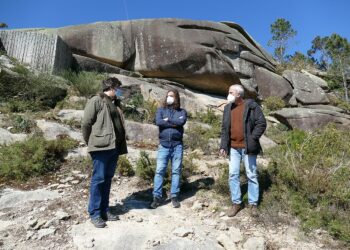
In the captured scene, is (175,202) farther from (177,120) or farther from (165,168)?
(177,120)

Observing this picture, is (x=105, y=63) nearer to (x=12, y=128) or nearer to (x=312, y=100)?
(x=12, y=128)

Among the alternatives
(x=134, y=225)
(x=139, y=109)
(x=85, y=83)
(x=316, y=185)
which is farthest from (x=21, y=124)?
(x=316, y=185)

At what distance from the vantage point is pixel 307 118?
13992mm

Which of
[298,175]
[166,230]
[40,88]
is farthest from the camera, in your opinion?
[40,88]

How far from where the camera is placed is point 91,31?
Answer: 45.1 feet

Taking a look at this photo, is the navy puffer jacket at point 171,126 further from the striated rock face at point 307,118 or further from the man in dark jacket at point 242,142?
the striated rock face at point 307,118

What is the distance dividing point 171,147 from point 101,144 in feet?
3.92

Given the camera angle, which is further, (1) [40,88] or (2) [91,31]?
(2) [91,31]

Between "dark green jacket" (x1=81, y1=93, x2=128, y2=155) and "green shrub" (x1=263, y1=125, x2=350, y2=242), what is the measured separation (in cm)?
234

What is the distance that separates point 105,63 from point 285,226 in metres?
10.0

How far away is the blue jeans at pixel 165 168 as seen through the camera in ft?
18.0

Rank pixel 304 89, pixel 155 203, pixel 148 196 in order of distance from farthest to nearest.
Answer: pixel 304 89, pixel 148 196, pixel 155 203

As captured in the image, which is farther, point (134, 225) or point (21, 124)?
point (21, 124)

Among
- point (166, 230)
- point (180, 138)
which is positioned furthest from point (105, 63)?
point (166, 230)
